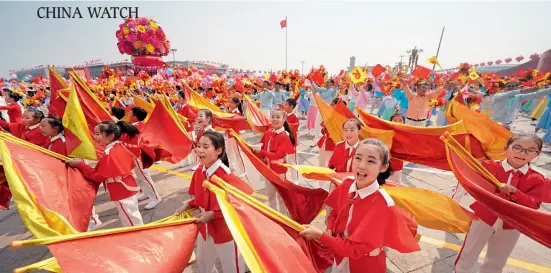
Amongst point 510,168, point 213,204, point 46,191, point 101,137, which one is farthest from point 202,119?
point 510,168

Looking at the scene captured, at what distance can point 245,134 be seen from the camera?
1035cm

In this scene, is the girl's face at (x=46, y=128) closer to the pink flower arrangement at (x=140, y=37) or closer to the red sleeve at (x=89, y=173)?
the red sleeve at (x=89, y=173)

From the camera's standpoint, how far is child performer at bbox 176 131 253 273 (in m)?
2.36

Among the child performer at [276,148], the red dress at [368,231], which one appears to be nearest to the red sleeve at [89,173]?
the child performer at [276,148]

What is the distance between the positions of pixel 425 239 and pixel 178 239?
3327 mm

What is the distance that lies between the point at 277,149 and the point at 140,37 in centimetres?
3053

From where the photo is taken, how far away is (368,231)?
165 centimetres

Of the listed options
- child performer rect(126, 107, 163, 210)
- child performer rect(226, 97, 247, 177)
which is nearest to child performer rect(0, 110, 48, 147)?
child performer rect(126, 107, 163, 210)

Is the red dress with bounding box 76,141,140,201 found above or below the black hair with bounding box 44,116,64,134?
below

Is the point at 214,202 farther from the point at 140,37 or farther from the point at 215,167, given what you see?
the point at 140,37

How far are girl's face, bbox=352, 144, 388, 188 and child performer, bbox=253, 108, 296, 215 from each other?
74.2 inches

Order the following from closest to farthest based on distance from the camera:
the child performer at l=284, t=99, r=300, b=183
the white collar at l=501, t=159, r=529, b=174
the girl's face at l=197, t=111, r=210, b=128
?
1. the white collar at l=501, t=159, r=529, b=174
2. the girl's face at l=197, t=111, r=210, b=128
3. the child performer at l=284, t=99, r=300, b=183

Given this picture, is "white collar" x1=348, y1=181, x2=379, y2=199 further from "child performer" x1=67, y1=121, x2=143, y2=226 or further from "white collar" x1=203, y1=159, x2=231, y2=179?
"child performer" x1=67, y1=121, x2=143, y2=226

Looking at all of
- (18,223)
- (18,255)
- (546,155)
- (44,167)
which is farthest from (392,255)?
(546,155)
